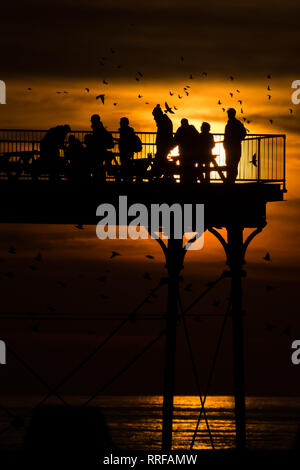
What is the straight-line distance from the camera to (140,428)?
410ft

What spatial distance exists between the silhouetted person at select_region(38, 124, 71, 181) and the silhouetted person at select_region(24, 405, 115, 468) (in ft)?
18.2

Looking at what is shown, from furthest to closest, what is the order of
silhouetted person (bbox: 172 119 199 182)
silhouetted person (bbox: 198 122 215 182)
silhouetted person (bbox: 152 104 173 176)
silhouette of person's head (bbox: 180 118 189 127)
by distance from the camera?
silhouetted person (bbox: 152 104 173 176) < silhouette of person's head (bbox: 180 118 189 127) < silhouetted person (bbox: 198 122 215 182) < silhouetted person (bbox: 172 119 199 182)

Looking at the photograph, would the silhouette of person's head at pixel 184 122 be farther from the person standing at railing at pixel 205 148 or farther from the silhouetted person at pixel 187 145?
the person standing at railing at pixel 205 148

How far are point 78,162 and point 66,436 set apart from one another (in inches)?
249

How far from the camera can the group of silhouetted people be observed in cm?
2572

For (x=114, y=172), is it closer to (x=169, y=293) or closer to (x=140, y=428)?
(x=169, y=293)

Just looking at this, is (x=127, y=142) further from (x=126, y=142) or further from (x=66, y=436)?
(x=66, y=436)

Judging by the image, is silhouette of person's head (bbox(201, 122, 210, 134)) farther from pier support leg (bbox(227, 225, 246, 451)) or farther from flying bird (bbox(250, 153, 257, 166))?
pier support leg (bbox(227, 225, 246, 451))

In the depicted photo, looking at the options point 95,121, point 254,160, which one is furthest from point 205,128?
point 95,121

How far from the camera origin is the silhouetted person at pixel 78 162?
25.5 metres

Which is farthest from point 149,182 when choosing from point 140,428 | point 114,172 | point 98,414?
point 140,428

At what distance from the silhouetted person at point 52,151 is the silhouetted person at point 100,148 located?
810 mm

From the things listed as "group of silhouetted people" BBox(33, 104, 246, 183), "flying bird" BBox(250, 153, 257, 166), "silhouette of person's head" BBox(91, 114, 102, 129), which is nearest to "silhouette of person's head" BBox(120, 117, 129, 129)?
"group of silhouetted people" BBox(33, 104, 246, 183)
